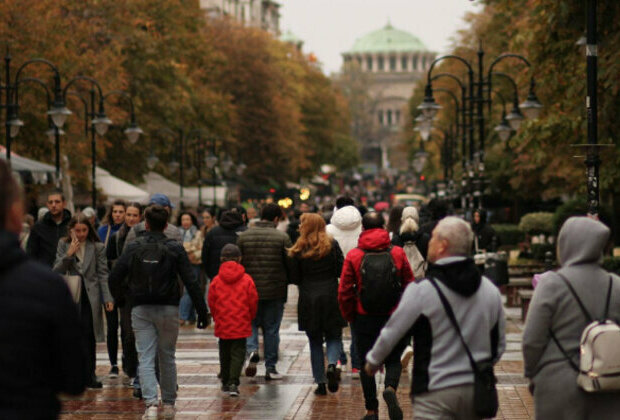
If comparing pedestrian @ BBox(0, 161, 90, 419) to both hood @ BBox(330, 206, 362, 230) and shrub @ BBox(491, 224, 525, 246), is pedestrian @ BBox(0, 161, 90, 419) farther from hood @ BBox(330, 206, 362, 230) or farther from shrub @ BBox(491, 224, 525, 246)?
shrub @ BBox(491, 224, 525, 246)

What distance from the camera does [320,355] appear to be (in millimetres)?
13188

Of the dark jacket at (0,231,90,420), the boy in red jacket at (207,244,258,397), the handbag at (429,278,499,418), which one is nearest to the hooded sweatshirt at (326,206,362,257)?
the boy in red jacket at (207,244,258,397)

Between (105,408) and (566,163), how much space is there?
21.6 metres

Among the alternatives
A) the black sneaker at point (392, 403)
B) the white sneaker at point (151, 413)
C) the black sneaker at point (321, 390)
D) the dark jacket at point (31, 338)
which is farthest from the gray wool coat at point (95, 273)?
the dark jacket at point (31, 338)

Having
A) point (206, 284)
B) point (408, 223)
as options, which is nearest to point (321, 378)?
point (408, 223)

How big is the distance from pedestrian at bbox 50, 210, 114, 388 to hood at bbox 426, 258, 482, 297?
642cm

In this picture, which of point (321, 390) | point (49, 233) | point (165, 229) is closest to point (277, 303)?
point (321, 390)

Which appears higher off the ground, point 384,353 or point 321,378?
point 384,353

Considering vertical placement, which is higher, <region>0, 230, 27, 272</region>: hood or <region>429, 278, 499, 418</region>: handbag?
<region>0, 230, 27, 272</region>: hood

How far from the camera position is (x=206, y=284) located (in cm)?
2188

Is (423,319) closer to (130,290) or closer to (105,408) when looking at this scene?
(130,290)

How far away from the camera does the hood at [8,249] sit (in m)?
4.90

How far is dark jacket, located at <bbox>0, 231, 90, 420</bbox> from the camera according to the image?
493 centimetres

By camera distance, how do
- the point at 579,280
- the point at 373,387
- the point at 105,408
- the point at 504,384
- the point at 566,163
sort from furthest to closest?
1. the point at 566,163
2. the point at 504,384
3. the point at 105,408
4. the point at 373,387
5. the point at 579,280
